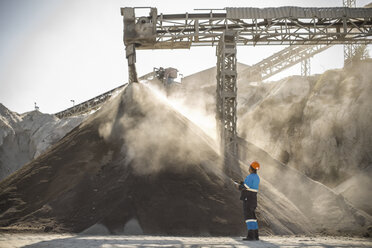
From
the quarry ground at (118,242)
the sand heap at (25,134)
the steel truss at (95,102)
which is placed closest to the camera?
the quarry ground at (118,242)

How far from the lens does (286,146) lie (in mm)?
32719

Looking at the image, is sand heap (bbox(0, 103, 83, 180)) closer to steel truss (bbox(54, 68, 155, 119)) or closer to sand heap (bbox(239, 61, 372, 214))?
steel truss (bbox(54, 68, 155, 119))

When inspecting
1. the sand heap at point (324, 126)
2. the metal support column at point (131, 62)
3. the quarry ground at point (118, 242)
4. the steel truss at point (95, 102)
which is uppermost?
the steel truss at point (95, 102)

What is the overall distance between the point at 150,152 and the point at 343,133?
19.5 metres

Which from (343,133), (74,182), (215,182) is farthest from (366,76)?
(74,182)

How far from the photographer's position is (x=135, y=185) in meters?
13.4

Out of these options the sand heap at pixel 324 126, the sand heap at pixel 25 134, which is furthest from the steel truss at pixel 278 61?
the sand heap at pixel 25 134

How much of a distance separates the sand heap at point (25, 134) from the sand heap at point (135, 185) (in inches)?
1026

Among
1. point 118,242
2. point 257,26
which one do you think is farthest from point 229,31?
point 118,242

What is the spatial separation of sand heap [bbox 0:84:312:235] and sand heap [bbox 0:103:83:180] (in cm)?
2606

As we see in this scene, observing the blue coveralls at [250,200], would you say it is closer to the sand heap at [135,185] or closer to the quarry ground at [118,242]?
the quarry ground at [118,242]

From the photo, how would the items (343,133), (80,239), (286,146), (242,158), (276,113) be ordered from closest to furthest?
(80,239) → (242,158) → (343,133) → (286,146) → (276,113)

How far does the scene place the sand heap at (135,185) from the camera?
40.5 feet

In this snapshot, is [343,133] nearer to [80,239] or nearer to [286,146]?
[286,146]
